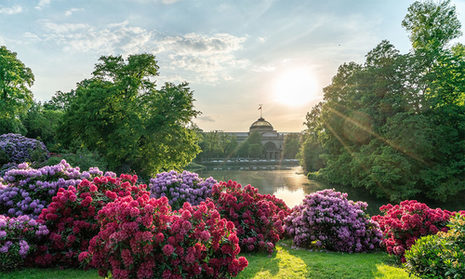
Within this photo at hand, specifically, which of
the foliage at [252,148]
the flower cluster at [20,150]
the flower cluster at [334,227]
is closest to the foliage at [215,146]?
the foliage at [252,148]

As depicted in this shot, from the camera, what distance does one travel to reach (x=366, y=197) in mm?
20906

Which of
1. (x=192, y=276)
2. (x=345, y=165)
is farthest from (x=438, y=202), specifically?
(x=192, y=276)

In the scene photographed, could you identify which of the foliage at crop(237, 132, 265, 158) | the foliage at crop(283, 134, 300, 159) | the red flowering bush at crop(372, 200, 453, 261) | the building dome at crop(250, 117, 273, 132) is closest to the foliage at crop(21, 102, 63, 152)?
the red flowering bush at crop(372, 200, 453, 261)

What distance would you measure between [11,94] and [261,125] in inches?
2783

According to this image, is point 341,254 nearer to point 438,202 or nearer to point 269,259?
point 269,259

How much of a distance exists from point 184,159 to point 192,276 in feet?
49.1

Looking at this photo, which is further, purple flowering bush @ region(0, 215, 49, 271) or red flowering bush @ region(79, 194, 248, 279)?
purple flowering bush @ region(0, 215, 49, 271)

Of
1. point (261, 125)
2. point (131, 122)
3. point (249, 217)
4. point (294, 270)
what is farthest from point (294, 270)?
point (261, 125)

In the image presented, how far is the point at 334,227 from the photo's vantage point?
736 cm

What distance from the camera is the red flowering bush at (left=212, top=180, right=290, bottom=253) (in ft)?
21.4

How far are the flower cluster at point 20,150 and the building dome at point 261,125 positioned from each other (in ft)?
241

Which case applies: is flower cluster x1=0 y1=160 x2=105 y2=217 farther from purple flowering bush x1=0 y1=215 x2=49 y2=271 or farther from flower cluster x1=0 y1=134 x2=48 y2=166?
flower cluster x1=0 y1=134 x2=48 y2=166

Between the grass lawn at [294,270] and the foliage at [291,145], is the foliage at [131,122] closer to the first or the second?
the grass lawn at [294,270]

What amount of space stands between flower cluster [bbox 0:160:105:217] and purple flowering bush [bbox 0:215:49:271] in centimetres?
81
